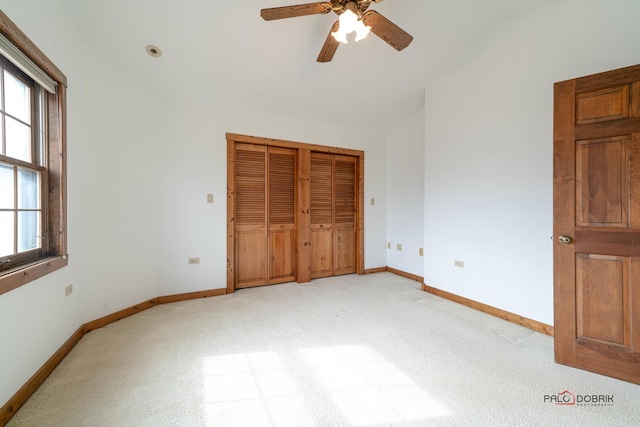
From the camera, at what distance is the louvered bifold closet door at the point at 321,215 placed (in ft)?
13.9

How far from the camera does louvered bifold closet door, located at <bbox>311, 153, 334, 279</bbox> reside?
4.25 meters

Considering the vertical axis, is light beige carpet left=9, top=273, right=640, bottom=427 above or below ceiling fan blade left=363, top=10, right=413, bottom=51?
below

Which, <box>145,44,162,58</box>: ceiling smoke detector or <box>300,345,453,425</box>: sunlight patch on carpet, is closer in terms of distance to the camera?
<box>300,345,453,425</box>: sunlight patch on carpet

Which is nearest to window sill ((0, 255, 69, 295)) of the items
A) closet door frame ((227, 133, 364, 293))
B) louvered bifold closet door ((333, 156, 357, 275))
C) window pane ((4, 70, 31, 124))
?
window pane ((4, 70, 31, 124))

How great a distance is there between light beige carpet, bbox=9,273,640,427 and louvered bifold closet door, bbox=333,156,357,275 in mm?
1668

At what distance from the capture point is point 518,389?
1677mm

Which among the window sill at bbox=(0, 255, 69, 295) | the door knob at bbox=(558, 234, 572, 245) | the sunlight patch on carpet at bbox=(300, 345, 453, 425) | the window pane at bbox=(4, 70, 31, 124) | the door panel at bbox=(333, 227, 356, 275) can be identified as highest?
the window pane at bbox=(4, 70, 31, 124)

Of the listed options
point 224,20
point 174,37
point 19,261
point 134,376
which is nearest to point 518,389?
point 134,376

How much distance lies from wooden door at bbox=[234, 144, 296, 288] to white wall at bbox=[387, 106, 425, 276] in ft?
6.03

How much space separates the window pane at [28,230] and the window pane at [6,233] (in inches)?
3.2

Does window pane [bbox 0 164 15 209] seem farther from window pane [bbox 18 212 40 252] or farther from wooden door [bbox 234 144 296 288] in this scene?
wooden door [bbox 234 144 296 288]

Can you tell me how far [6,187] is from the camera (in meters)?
1.64

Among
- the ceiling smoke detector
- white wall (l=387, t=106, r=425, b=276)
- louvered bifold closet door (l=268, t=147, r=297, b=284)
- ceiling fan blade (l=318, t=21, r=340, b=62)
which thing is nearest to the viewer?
ceiling fan blade (l=318, t=21, r=340, b=62)

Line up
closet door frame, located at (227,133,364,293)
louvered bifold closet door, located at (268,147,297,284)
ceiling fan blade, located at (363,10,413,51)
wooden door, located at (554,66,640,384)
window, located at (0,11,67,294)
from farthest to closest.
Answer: louvered bifold closet door, located at (268,147,297,284) < closet door frame, located at (227,133,364,293) < ceiling fan blade, located at (363,10,413,51) < wooden door, located at (554,66,640,384) < window, located at (0,11,67,294)
